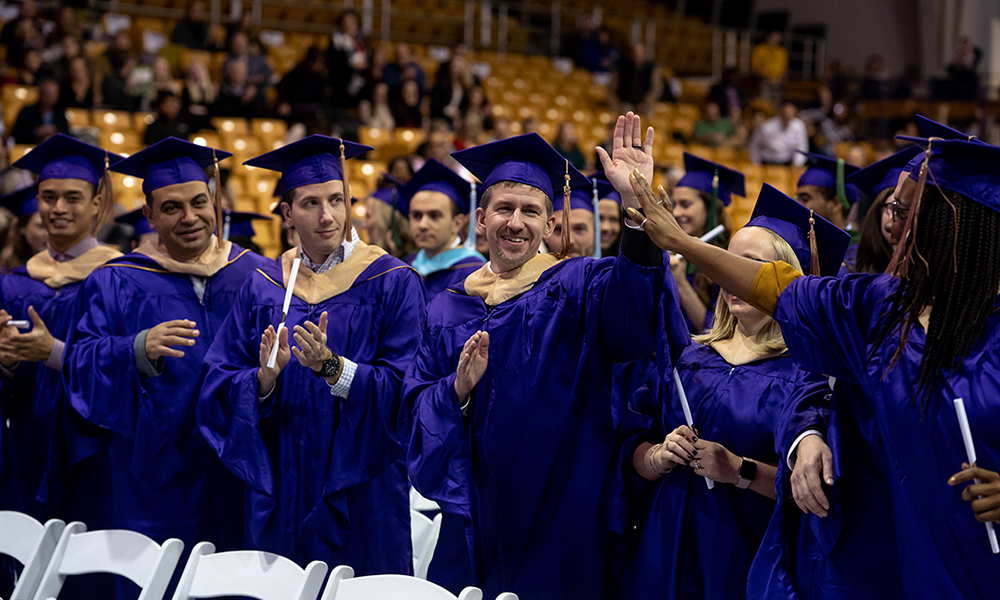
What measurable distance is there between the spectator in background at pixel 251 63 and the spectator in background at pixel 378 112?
106 cm

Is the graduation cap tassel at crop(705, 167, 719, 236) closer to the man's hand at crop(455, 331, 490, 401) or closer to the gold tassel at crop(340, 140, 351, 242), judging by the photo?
the gold tassel at crop(340, 140, 351, 242)

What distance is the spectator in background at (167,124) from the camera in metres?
8.38

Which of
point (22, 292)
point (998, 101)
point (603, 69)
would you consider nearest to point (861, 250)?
point (22, 292)

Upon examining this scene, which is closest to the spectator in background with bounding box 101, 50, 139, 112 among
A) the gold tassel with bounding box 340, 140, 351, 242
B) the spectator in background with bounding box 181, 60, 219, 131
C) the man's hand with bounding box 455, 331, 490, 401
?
the spectator in background with bounding box 181, 60, 219, 131

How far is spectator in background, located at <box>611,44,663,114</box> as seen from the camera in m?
13.4

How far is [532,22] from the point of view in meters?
15.1

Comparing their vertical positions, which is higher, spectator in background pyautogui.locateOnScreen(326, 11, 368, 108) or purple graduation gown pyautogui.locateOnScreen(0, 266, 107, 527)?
spectator in background pyautogui.locateOnScreen(326, 11, 368, 108)

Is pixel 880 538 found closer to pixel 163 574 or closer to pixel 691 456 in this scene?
pixel 691 456

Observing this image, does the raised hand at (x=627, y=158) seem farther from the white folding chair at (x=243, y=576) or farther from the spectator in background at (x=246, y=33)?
the spectator in background at (x=246, y=33)

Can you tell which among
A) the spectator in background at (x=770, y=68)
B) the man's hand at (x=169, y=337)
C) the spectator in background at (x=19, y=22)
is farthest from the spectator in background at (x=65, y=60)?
the spectator in background at (x=770, y=68)

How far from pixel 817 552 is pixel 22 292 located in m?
3.24

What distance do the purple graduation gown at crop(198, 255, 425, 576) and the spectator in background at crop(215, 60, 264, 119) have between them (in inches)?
272

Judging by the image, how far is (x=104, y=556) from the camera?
285 cm

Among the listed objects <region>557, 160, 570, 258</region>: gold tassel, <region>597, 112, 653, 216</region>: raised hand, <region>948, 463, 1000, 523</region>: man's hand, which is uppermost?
<region>597, 112, 653, 216</region>: raised hand
